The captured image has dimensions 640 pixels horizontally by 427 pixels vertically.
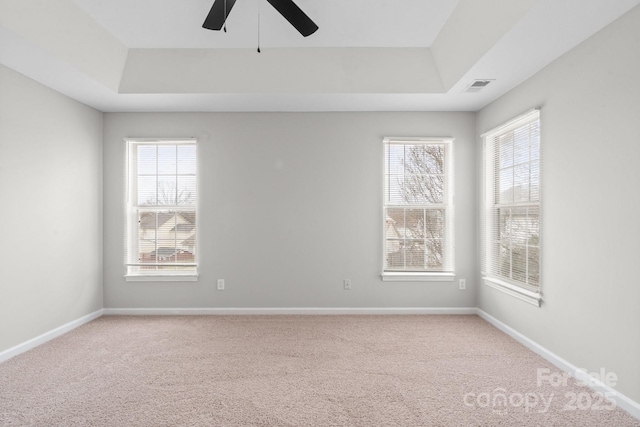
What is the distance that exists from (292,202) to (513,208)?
2.37 meters

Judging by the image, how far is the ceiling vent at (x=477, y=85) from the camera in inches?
126

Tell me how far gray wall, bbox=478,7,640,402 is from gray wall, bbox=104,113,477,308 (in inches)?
48.1

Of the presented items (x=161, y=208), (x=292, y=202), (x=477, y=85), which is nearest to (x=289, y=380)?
(x=292, y=202)

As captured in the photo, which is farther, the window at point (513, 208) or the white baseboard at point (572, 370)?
the window at point (513, 208)

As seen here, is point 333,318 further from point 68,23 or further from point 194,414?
point 68,23

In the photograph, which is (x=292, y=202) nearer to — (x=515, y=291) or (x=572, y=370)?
(x=515, y=291)

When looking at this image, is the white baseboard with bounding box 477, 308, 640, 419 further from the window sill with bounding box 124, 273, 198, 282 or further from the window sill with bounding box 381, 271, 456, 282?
the window sill with bounding box 124, 273, 198, 282

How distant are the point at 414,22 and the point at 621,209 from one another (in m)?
2.06

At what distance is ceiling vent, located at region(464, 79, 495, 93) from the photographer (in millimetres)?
3203

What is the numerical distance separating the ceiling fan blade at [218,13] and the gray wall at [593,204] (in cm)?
242

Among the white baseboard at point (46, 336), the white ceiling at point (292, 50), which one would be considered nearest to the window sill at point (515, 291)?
the white ceiling at point (292, 50)

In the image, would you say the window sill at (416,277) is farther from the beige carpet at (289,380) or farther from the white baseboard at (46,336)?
the white baseboard at (46,336)

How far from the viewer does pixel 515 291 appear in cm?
331

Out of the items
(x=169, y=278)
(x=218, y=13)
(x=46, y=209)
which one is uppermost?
(x=218, y=13)
